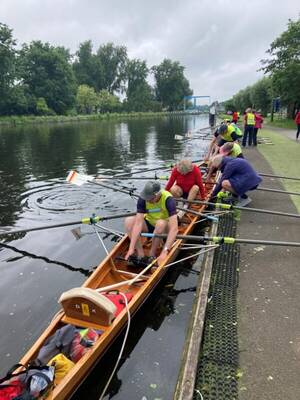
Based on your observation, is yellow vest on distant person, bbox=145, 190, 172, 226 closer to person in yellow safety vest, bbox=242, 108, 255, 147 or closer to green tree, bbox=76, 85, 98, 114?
person in yellow safety vest, bbox=242, 108, 255, 147

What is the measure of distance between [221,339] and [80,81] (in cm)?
11757

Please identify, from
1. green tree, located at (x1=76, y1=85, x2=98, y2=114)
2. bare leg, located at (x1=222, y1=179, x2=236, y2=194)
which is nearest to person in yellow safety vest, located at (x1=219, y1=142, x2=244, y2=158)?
bare leg, located at (x1=222, y1=179, x2=236, y2=194)

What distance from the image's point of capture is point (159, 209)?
23.7 ft

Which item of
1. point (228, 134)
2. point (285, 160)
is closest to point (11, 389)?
point (228, 134)

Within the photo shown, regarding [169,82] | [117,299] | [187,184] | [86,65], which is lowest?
[117,299]

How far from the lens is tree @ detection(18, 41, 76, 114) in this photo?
78.7 metres

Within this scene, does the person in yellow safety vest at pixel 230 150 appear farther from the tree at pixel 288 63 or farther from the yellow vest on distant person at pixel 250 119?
the tree at pixel 288 63

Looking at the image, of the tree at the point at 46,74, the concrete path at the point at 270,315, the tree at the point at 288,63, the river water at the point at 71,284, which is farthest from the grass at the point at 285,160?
the tree at the point at 46,74

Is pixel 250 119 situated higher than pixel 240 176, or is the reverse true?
pixel 250 119

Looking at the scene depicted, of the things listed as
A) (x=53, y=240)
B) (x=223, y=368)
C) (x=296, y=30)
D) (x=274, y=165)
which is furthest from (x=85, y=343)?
(x=296, y=30)

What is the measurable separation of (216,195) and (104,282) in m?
5.26

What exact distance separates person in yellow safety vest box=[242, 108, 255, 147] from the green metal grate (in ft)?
52.8

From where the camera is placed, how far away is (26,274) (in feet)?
25.4

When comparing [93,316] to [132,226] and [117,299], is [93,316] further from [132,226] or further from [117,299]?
[132,226]
